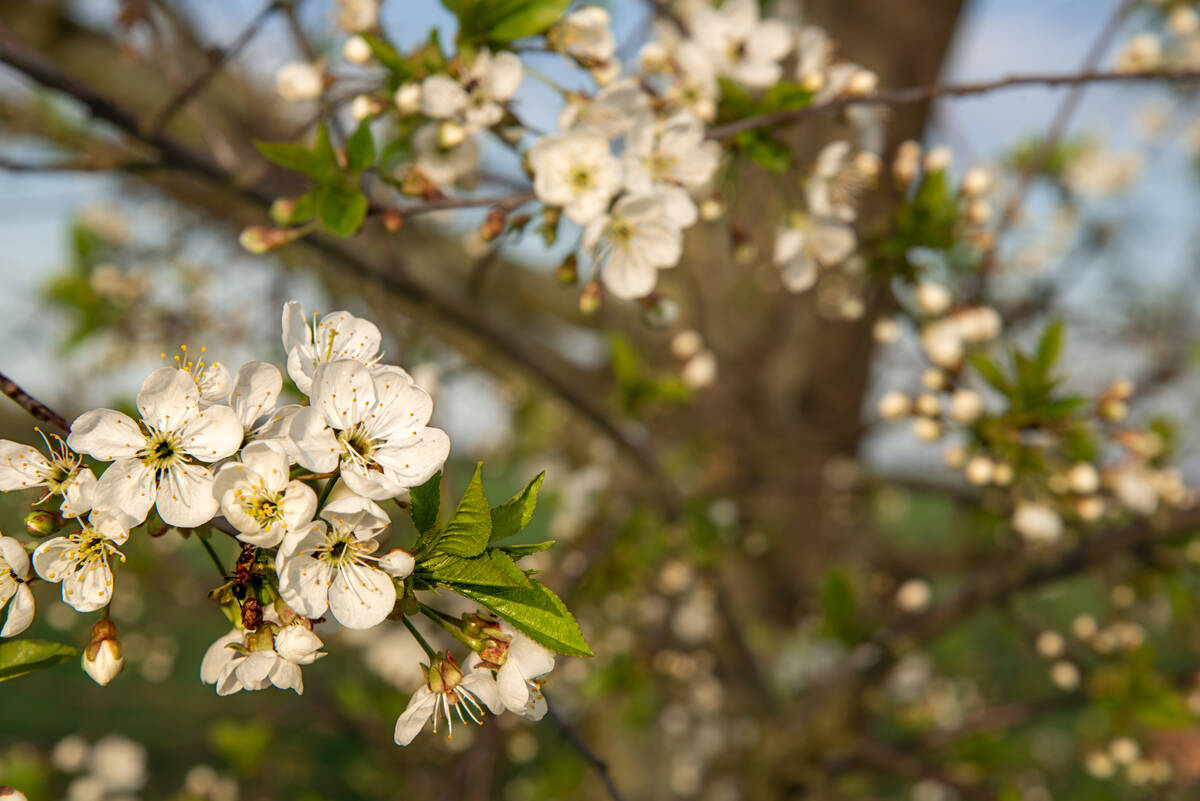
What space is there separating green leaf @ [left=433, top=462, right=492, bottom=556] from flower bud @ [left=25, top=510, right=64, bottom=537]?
340mm

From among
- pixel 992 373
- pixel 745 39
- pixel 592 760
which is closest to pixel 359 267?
pixel 745 39

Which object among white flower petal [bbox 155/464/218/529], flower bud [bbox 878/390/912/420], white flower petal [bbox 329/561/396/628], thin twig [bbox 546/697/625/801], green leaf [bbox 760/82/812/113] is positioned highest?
green leaf [bbox 760/82/812/113]

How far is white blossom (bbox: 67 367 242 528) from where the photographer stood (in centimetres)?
64

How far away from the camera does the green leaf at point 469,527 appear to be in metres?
0.63

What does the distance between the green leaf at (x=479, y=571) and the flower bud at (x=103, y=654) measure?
0.94 feet

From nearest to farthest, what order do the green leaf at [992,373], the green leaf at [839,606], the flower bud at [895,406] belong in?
the green leaf at [992,373] < the flower bud at [895,406] < the green leaf at [839,606]

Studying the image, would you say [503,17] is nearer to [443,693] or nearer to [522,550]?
[522,550]

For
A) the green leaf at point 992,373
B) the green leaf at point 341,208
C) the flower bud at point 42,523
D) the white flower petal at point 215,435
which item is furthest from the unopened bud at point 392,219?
the green leaf at point 992,373

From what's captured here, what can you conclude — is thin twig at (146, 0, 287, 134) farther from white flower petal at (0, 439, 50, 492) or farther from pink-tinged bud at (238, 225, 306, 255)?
white flower petal at (0, 439, 50, 492)

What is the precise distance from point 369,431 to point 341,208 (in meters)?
0.31

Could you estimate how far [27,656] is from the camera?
27.3 inches

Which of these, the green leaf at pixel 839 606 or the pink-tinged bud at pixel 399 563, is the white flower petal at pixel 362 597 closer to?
the pink-tinged bud at pixel 399 563

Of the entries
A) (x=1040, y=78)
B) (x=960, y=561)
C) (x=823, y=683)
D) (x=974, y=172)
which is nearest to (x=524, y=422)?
(x=823, y=683)

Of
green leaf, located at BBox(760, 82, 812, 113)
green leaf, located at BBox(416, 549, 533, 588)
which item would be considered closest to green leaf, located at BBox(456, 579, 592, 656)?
green leaf, located at BBox(416, 549, 533, 588)
